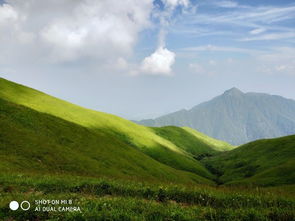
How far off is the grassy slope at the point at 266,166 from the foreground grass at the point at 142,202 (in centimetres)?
6639

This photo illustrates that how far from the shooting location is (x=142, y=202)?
425 inches

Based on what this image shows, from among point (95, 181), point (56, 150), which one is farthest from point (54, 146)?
point (95, 181)

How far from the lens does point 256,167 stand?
110188 millimetres

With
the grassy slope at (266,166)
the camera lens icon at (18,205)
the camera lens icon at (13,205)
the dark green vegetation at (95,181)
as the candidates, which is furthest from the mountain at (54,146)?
the grassy slope at (266,166)

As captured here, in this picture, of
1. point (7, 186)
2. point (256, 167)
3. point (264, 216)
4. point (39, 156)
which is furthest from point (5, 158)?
point (256, 167)

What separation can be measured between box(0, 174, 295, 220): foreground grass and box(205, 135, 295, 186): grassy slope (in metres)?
Answer: 66.4

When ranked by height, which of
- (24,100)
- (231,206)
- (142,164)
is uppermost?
(24,100)

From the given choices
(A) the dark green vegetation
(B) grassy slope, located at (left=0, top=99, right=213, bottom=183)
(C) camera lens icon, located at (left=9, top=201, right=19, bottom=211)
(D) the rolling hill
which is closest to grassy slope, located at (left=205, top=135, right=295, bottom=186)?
(D) the rolling hill

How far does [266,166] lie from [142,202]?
108 meters

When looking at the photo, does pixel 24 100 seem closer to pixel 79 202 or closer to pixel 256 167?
pixel 79 202

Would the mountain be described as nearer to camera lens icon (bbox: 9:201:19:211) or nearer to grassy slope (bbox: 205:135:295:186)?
camera lens icon (bbox: 9:201:19:211)

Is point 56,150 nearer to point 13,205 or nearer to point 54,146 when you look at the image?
point 54,146

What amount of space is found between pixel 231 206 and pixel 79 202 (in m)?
6.93

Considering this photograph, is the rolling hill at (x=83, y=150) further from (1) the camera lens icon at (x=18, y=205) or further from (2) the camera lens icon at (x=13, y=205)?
(2) the camera lens icon at (x=13, y=205)
